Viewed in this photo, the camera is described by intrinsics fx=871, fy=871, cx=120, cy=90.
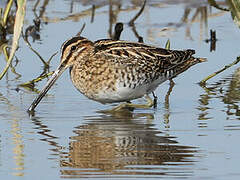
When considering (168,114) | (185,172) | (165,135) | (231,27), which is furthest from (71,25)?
(185,172)

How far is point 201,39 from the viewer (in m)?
12.0

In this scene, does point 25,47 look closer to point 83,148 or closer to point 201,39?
point 201,39

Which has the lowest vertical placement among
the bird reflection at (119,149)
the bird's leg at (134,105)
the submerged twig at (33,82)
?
the bird reflection at (119,149)

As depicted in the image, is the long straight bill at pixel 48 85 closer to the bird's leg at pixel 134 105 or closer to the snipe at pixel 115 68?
the snipe at pixel 115 68

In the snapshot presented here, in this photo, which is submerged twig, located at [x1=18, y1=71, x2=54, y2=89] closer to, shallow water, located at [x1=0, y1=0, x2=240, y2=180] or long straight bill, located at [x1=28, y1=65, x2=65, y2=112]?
shallow water, located at [x1=0, y1=0, x2=240, y2=180]

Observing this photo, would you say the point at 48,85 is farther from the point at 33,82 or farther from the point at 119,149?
the point at 119,149

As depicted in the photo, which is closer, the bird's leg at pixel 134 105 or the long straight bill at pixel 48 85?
the long straight bill at pixel 48 85

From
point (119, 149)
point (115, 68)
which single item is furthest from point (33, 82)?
point (119, 149)

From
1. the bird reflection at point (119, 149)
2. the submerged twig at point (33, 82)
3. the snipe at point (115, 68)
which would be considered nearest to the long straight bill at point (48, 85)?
the snipe at point (115, 68)

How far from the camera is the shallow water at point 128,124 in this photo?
6.73m

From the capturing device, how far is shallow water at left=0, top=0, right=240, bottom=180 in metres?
6.73

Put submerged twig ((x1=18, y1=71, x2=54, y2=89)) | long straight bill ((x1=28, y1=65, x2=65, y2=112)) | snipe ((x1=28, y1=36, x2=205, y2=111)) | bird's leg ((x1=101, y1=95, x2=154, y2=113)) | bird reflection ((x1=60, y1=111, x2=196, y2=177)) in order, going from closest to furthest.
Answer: bird reflection ((x1=60, y1=111, x2=196, y2=177))
snipe ((x1=28, y1=36, x2=205, y2=111))
long straight bill ((x1=28, y1=65, x2=65, y2=112))
bird's leg ((x1=101, y1=95, x2=154, y2=113))
submerged twig ((x1=18, y1=71, x2=54, y2=89))

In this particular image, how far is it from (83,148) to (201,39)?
5036 mm

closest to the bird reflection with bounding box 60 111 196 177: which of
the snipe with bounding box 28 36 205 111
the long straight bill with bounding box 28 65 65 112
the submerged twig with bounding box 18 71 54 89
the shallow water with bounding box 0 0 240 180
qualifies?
the shallow water with bounding box 0 0 240 180
